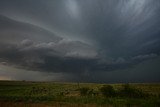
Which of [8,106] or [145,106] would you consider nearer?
[8,106]

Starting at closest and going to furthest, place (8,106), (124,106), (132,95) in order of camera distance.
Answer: (8,106) < (124,106) < (132,95)

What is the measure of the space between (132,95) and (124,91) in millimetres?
2834

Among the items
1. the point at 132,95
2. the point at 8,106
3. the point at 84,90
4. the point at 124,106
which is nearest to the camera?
the point at 8,106

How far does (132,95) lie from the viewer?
59.4m

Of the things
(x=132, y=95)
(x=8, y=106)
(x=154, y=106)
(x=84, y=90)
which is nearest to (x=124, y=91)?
(x=132, y=95)

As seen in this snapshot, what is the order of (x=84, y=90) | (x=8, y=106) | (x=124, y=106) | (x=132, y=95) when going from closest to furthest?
1. (x=8, y=106)
2. (x=124, y=106)
3. (x=132, y=95)
4. (x=84, y=90)

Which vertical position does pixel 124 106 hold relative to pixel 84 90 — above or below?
below

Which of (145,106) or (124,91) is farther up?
(124,91)

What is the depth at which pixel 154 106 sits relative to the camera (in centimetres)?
3105

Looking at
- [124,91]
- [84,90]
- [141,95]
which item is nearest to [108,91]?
[124,91]

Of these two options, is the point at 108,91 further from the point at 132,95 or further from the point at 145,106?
the point at 145,106

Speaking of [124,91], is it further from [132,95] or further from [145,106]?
[145,106]

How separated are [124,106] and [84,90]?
156ft

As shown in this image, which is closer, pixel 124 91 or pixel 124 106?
pixel 124 106
